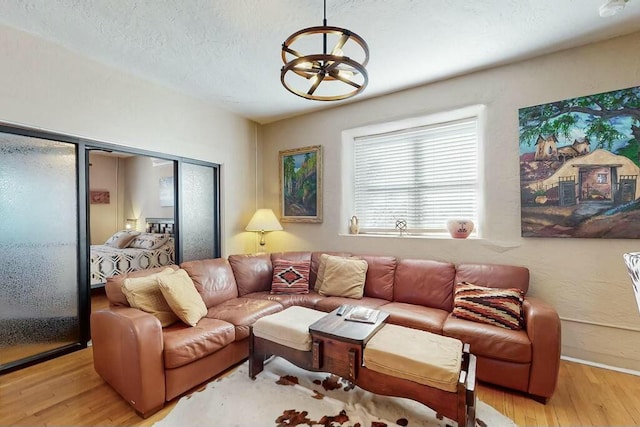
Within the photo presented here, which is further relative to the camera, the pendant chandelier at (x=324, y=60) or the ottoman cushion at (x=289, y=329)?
the ottoman cushion at (x=289, y=329)

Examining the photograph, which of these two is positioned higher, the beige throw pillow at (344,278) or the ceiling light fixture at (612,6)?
the ceiling light fixture at (612,6)

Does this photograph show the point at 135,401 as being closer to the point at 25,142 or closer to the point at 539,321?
the point at 25,142

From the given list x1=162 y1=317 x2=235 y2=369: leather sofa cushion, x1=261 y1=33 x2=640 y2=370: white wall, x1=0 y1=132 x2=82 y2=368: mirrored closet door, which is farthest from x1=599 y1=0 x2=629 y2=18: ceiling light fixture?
x1=0 y1=132 x2=82 y2=368: mirrored closet door

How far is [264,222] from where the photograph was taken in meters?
4.16

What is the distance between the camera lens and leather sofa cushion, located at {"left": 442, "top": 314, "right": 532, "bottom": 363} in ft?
6.70

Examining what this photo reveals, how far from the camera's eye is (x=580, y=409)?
192 cm

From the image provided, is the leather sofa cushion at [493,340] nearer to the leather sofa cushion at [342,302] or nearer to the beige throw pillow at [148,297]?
the leather sofa cushion at [342,302]

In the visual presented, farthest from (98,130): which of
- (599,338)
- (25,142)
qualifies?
(599,338)

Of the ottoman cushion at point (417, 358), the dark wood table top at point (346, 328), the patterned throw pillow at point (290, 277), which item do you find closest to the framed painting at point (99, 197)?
the patterned throw pillow at point (290, 277)

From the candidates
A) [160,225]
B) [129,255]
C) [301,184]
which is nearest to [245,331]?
[301,184]

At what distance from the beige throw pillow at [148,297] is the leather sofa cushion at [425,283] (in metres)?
2.17

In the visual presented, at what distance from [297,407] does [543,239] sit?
8.45ft

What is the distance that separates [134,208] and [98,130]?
4053 millimetres

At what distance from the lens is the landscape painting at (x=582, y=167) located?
2.38 metres
